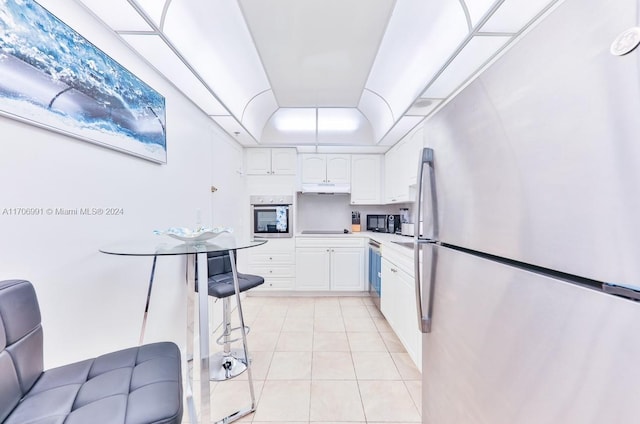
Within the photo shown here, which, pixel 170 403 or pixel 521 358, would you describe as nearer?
pixel 521 358

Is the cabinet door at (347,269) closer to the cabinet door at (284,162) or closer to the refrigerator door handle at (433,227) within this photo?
the cabinet door at (284,162)

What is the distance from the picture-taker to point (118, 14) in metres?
1.23

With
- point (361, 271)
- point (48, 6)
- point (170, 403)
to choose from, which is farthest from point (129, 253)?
point (361, 271)

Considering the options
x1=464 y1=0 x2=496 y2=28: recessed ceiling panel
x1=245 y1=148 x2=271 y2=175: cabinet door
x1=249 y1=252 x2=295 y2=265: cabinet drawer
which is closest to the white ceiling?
x1=464 y1=0 x2=496 y2=28: recessed ceiling panel

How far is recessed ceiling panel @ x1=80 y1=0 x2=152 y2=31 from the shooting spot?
1167 millimetres

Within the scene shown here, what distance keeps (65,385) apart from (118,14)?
1588 mm

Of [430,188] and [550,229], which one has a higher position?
[430,188]

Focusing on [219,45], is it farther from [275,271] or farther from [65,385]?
[275,271]

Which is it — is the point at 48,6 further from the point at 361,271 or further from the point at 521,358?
the point at 361,271

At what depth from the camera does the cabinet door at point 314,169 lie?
3.94m

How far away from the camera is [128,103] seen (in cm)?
145

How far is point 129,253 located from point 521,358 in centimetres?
144

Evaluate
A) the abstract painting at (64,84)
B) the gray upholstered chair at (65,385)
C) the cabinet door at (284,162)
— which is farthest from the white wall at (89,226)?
the cabinet door at (284,162)

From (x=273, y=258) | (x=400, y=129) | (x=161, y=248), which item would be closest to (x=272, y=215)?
(x=273, y=258)
